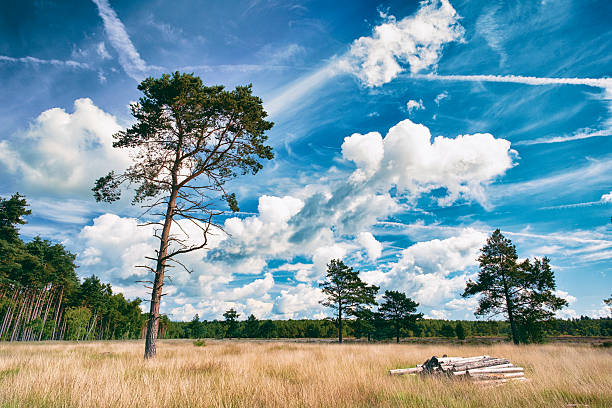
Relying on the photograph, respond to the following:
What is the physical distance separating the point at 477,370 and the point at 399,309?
3718 centimetres

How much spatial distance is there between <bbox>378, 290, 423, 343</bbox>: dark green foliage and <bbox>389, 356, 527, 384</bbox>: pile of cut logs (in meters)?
35.8

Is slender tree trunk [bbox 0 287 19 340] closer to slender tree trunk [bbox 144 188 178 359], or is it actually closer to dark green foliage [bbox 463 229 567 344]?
slender tree trunk [bbox 144 188 178 359]

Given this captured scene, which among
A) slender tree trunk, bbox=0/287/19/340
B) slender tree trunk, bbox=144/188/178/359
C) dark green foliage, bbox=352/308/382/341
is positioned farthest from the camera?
slender tree trunk, bbox=0/287/19/340

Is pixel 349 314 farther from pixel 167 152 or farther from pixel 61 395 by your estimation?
pixel 61 395

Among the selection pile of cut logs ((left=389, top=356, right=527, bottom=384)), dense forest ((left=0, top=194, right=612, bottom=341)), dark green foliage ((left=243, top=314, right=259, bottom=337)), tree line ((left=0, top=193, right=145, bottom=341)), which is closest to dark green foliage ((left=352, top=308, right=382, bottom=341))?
dense forest ((left=0, top=194, right=612, bottom=341))

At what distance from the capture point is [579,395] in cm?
569

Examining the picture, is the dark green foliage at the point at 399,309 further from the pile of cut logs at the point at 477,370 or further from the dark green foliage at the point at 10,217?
the dark green foliage at the point at 10,217

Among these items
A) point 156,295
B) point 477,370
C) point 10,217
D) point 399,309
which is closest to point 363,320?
point 399,309

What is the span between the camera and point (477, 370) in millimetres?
7398

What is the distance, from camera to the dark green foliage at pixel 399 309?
4084 cm

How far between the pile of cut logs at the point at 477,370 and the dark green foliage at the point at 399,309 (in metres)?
35.8

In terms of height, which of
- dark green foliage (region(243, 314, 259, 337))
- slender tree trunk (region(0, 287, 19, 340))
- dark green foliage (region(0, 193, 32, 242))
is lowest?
dark green foliage (region(243, 314, 259, 337))

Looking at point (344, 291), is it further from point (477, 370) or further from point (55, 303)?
point (55, 303)

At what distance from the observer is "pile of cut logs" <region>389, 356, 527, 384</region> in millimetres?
7182
